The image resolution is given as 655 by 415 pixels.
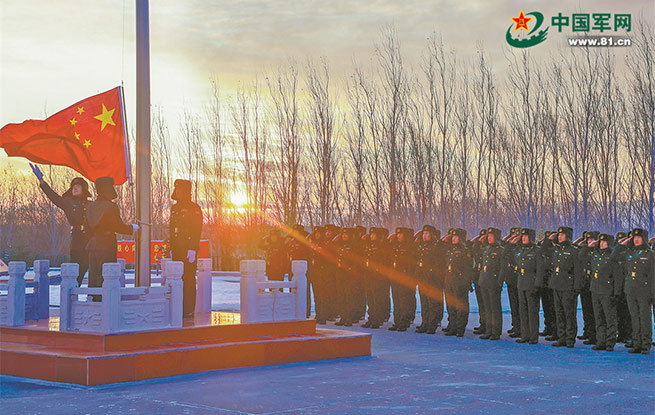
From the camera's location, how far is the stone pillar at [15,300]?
1005 centimetres

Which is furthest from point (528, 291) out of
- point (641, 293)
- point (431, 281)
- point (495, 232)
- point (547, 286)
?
point (431, 281)

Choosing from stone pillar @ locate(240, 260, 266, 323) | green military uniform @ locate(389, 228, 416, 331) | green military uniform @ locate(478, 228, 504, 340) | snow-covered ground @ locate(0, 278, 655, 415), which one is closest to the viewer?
snow-covered ground @ locate(0, 278, 655, 415)

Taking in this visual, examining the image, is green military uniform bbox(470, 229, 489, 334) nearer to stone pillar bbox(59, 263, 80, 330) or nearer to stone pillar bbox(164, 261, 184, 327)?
stone pillar bbox(164, 261, 184, 327)

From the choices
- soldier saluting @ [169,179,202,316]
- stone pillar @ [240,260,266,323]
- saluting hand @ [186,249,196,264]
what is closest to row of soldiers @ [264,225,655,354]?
soldier saluting @ [169,179,202,316]

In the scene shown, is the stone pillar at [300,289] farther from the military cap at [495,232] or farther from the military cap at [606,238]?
the military cap at [606,238]

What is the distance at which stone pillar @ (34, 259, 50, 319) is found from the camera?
10922 mm

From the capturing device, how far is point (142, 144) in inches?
393

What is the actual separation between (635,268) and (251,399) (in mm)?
6036

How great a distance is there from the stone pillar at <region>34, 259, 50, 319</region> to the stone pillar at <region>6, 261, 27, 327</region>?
713 mm

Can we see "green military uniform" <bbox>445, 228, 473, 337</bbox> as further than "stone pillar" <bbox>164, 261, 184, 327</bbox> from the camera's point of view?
Yes

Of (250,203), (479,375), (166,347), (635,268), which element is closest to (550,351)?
(635,268)

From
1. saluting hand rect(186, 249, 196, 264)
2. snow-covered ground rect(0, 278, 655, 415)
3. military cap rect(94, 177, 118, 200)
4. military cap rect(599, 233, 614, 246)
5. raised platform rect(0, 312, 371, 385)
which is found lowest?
snow-covered ground rect(0, 278, 655, 415)

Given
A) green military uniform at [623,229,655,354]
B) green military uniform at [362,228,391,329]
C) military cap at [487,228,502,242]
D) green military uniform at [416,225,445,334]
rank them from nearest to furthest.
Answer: green military uniform at [623,229,655,354]
military cap at [487,228,502,242]
green military uniform at [416,225,445,334]
green military uniform at [362,228,391,329]

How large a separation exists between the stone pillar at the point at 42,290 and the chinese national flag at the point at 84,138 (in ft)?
4.54
